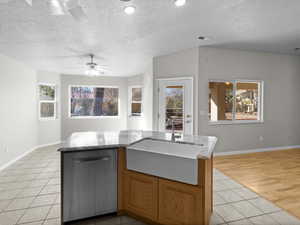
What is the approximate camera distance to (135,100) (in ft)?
24.1

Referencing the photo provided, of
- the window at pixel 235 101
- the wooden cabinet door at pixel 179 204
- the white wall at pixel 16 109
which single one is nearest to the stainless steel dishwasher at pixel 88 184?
the wooden cabinet door at pixel 179 204

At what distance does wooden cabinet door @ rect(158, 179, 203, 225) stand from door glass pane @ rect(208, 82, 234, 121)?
3144 mm

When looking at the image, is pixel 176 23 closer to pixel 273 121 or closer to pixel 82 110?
pixel 273 121

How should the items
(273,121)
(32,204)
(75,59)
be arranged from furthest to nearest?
1. (273,121)
2. (75,59)
3. (32,204)

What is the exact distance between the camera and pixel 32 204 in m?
2.39

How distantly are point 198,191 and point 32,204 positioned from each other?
2.23 meters

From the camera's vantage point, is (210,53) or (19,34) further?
(210,53)

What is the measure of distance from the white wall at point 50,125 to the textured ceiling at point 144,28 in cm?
144

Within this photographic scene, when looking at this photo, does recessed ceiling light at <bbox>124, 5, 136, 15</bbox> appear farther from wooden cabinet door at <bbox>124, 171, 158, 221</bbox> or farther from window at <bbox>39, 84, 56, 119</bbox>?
window at <bbox>39, 84, 56, 119</bbox>

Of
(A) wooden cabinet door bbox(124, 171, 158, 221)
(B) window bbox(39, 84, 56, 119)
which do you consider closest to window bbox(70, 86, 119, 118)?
(B) window bbox(39, 84, 56, 119)

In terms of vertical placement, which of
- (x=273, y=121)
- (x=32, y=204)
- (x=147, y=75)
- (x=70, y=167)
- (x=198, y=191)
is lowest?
(x=32, y=204)

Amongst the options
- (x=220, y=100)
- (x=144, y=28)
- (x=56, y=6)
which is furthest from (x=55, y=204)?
(x=220, y=100)

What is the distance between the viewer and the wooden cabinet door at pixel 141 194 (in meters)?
1.81

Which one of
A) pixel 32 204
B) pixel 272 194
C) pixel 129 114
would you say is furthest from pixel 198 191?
pixel 129 114
